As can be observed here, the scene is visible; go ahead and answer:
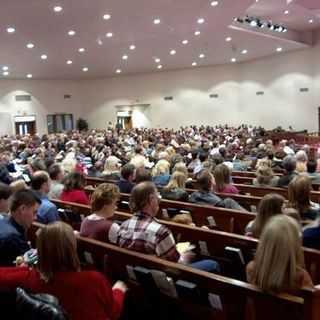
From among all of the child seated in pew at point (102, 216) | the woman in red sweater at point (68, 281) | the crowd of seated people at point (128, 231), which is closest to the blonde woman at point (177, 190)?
the crowd of seated people at point (128, 231)

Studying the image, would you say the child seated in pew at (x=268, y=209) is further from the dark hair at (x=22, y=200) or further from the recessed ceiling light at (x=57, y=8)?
the recessed ceiling light at (x=57, y=8)

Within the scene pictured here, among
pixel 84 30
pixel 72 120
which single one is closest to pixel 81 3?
pixel 84 30

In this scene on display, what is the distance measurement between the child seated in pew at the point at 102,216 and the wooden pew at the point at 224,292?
11.7 inches

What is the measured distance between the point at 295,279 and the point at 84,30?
13195mm

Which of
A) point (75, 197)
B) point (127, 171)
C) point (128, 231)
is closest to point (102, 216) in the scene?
point (128, 231)

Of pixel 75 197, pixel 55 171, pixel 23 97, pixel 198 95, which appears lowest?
pixel 75 197

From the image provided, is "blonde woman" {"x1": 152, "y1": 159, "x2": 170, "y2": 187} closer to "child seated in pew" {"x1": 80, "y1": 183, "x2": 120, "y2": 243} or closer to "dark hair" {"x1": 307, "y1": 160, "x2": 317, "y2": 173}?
"dark hair" {"x1": 307, "y1": 160, "x2": 317, "y2": 173}

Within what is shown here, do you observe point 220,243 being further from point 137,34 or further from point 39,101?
point 39,101

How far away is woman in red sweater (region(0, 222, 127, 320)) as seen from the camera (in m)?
2.31

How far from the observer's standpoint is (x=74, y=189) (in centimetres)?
581

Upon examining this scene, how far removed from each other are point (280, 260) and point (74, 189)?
3.85 m

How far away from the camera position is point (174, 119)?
27.0 meters

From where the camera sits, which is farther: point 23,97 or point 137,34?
point 23,97

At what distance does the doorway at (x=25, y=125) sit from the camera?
25.6 meters
